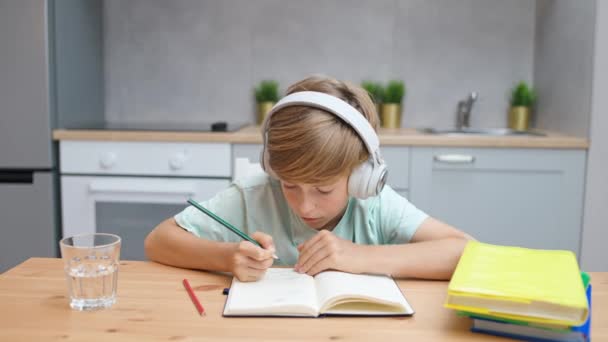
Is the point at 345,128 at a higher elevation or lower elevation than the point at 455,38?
lower

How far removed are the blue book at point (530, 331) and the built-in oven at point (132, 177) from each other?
1588 mm

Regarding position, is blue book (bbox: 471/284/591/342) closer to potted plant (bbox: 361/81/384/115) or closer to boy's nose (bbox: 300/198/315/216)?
boy's nose (bbox: 300/198/315/216)

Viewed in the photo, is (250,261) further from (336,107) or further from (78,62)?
(78,62)

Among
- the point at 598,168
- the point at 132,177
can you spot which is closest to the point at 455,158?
the point at 598,168

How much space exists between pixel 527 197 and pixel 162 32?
1741 mm

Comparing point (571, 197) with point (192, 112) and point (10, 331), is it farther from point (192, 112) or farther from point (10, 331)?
point (10, 331)

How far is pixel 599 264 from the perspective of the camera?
2240 millimetres

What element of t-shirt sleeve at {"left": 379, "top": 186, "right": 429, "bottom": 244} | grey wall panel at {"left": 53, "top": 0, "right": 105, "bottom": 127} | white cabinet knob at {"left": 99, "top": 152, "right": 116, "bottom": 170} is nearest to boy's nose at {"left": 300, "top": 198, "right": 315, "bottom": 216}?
t-shirt sleeve at {"left": 379, "top": 186, "right": 429, "bottom": 244}

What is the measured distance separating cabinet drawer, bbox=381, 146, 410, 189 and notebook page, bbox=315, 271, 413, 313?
1.30 meters

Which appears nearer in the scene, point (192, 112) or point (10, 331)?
point (10, 331)

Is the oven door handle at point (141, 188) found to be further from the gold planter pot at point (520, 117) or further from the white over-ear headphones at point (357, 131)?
the gold planter pot at point (520, 117)

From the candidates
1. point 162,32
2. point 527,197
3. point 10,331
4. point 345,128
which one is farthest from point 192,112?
point 10,331

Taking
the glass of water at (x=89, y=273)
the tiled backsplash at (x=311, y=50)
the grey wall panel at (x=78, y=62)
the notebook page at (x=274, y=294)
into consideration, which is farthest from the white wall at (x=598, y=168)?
the grey wall panel at (x=78, y=62)

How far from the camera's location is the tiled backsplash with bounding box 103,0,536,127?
2768 mm
